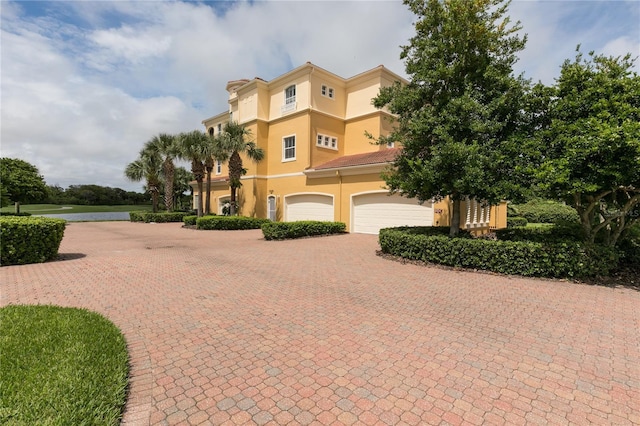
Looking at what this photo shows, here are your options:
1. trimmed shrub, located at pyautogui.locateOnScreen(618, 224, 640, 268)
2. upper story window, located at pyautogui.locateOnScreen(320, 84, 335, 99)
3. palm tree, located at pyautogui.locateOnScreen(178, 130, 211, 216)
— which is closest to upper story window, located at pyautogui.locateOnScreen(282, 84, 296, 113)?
upper story window, located at pyautogui.locateOnScreen(320, 84, 335, 99)

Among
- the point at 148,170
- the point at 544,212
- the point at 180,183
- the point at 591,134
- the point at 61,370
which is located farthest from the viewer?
the point at 180,183

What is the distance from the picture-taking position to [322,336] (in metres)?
4.49

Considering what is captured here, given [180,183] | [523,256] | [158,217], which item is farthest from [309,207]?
[180,183]

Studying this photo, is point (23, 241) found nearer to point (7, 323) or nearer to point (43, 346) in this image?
point (7, 323)

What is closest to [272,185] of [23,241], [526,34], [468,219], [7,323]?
[468,219]

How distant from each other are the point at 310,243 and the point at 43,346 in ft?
36.2

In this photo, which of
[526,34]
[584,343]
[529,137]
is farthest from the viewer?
[526,34]

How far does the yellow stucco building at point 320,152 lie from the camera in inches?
727

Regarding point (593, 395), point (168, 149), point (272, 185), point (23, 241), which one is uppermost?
point (168, 149)

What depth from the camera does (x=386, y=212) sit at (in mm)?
17453

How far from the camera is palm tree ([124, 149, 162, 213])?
3113cm

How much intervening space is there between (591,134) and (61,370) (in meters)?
10.1

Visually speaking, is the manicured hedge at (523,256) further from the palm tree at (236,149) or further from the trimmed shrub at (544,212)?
the trimmed shrub at (544,212)

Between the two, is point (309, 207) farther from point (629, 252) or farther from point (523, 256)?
point (629, 252)
